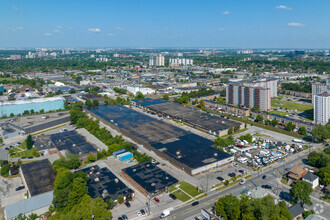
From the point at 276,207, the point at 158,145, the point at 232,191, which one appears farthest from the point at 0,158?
the point at 276,207

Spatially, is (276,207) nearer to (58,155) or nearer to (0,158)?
(58,155)

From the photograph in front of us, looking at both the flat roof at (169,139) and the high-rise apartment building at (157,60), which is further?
the high-rise apartment building at (157,60)

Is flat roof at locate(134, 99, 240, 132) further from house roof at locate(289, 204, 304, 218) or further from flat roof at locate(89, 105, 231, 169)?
house roof at locate(289, 204, 304, 218)

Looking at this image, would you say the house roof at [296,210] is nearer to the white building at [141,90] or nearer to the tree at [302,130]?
the tree at [302,130]

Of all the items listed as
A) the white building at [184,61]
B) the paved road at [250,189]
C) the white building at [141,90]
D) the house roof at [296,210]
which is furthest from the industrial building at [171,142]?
the white building at [184,61]

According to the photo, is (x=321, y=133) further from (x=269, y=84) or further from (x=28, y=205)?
(x=28, y=205)

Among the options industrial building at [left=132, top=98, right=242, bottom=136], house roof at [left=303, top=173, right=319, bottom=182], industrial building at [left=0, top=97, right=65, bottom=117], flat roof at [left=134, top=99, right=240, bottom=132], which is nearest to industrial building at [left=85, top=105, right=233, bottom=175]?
industrial building at [left=132, top=98, right=242, bottom=136]

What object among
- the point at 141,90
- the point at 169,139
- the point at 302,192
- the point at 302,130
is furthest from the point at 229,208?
the point at 141,90
